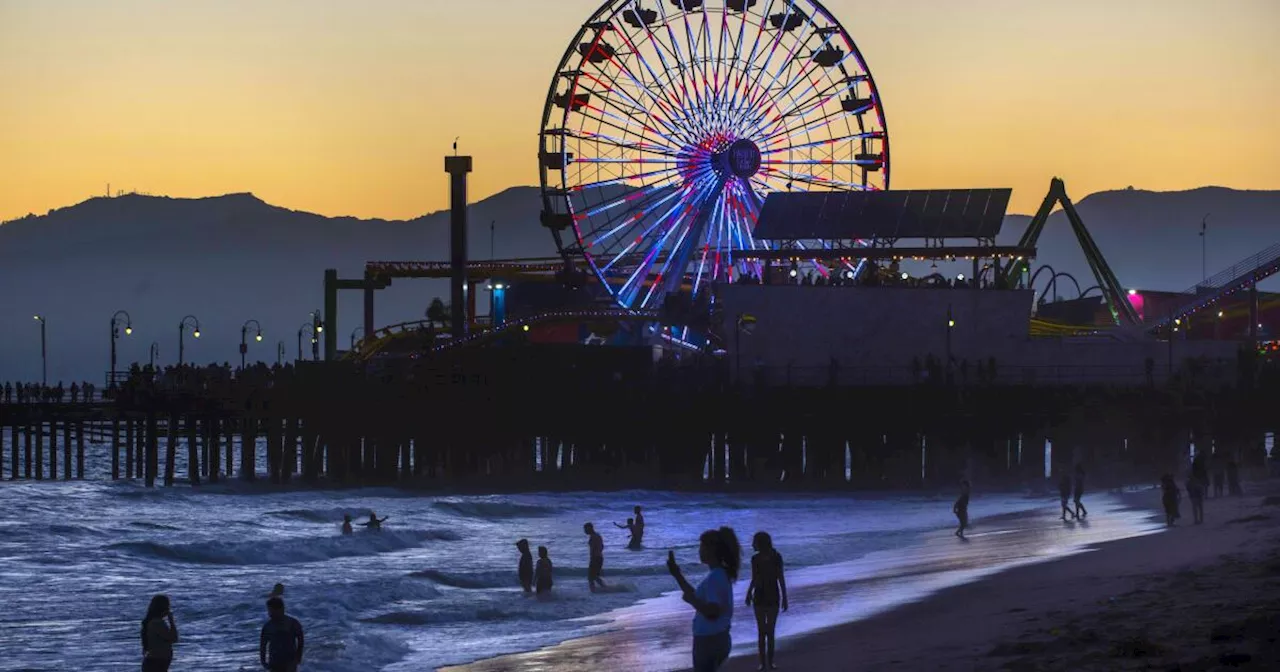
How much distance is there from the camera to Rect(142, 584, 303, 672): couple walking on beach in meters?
18.6

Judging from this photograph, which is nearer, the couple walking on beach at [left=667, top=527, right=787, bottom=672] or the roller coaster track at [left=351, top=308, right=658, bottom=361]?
the couple walking on beach at [left=667, top=527, right=787, bottom=672]

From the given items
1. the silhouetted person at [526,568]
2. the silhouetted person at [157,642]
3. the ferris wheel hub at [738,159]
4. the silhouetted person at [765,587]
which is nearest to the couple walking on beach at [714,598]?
the silhouetted person at [765,587]

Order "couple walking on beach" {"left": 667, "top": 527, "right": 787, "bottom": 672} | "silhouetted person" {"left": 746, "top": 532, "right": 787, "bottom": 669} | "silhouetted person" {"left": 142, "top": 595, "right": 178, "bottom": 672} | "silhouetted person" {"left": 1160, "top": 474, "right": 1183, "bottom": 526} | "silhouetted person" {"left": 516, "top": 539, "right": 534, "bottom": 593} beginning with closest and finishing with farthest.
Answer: "couple walking on beach" {"left": 667, "top": 527, "right": 787, "bottom": 672}
"silhouetted person" {"left": 746, "top": 532, "right": 787, "bottom": 669}
"silhouetted person" {"left": 142, "top": 595, "right": 178, "bottom": 672}
"silhouetted person" {"left": 516, "top": 539, "right": 534, "bottom": 593}
"silhouetted person" {"left": 1160, "top": 474, "right": 1183, "bottom": 526}

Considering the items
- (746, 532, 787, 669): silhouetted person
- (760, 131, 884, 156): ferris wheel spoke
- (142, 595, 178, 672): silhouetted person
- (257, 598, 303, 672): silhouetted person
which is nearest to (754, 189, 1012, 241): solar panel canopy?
(760, 131, 884, 156): ferris wheel spoke

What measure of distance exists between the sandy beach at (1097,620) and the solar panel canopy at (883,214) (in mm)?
42802

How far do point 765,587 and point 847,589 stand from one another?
11672mm

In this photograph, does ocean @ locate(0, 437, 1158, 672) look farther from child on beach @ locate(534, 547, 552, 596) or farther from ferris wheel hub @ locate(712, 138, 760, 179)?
ferris wheel hub @ locate(712, 138, 760, 179)

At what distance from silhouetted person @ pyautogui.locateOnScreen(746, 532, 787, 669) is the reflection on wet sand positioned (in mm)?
2811

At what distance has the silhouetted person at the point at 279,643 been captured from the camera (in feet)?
62.5

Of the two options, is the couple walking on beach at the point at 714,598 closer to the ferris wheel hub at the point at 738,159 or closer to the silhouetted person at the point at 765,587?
the silhouetted person at the point at 765,587

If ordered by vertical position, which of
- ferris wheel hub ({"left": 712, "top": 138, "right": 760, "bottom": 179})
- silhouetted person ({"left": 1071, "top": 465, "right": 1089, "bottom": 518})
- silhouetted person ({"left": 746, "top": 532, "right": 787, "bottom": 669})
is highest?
ferris wheel hub ({"left": 712, "top": 138, "right": 760, "bottom": 179})

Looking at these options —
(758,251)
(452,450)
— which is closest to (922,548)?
(452,450)

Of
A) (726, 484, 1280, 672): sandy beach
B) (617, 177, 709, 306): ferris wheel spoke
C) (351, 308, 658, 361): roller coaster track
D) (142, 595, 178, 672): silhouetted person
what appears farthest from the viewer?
(351, 308, 658, 361): roller coaster track

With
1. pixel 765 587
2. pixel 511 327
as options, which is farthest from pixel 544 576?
pixel 511 327
